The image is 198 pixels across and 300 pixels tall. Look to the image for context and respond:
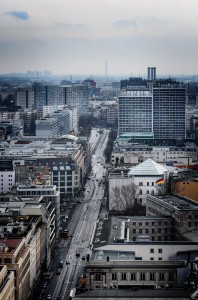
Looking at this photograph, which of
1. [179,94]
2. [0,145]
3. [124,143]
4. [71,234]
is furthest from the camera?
[179,94]

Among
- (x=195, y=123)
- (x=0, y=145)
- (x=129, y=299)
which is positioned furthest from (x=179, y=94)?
(x=129, y=299)

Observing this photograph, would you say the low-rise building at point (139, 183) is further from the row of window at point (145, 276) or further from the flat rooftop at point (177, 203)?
the row of window at point (145, 276)

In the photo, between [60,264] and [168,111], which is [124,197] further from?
[168,111]

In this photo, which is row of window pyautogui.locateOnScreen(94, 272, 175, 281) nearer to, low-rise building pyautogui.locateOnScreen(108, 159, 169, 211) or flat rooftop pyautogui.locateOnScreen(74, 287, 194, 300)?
flat rooftop pyautogui.locateOnScreen(74, 287, 194, 300)

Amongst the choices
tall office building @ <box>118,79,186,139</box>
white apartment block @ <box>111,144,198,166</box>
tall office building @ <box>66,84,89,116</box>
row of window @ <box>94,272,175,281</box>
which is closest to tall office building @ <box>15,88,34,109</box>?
tall office building @ <box>66,84,89,116</box>

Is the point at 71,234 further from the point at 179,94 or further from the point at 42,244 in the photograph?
the point at 179,94

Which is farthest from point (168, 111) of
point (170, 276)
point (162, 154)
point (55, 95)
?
point (170, 276)
